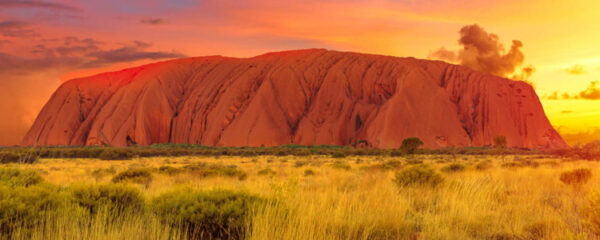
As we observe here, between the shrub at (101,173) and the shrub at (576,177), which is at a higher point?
the shrub at (576,177)

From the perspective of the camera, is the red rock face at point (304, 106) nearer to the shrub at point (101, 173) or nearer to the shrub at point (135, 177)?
the shrub at point (101, 173)

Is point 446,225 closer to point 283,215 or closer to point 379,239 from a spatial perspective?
point 379,239

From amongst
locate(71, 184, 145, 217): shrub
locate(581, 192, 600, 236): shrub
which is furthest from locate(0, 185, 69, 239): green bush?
locate(581, 192, 600, 236): shrub

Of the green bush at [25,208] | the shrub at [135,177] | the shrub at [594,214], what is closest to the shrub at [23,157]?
the green bush at [25,208]

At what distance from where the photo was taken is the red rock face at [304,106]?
76.9 m

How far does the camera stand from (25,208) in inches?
212

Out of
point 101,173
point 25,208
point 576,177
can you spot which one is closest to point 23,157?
point 101,173

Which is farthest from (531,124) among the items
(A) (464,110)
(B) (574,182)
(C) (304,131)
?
(B) (574,182)

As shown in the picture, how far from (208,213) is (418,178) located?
23.6 ft

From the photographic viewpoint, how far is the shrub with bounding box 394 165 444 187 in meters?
11.2

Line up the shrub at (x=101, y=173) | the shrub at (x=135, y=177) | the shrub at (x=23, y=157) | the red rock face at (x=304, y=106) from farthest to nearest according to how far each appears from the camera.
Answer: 1. the red rock face at (x=304, y=106)
2. the shrub at (x=101, y=173)
3. the shrub at (x=135, y=177)
4. the shrub at (x=23, y=157)

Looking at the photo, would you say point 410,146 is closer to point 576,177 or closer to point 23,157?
point 576,177

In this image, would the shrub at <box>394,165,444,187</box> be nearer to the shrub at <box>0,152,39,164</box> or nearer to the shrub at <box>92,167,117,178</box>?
the shrub at <box>0,152,39,164</box>

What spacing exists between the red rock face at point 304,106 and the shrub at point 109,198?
6675 centimetres
